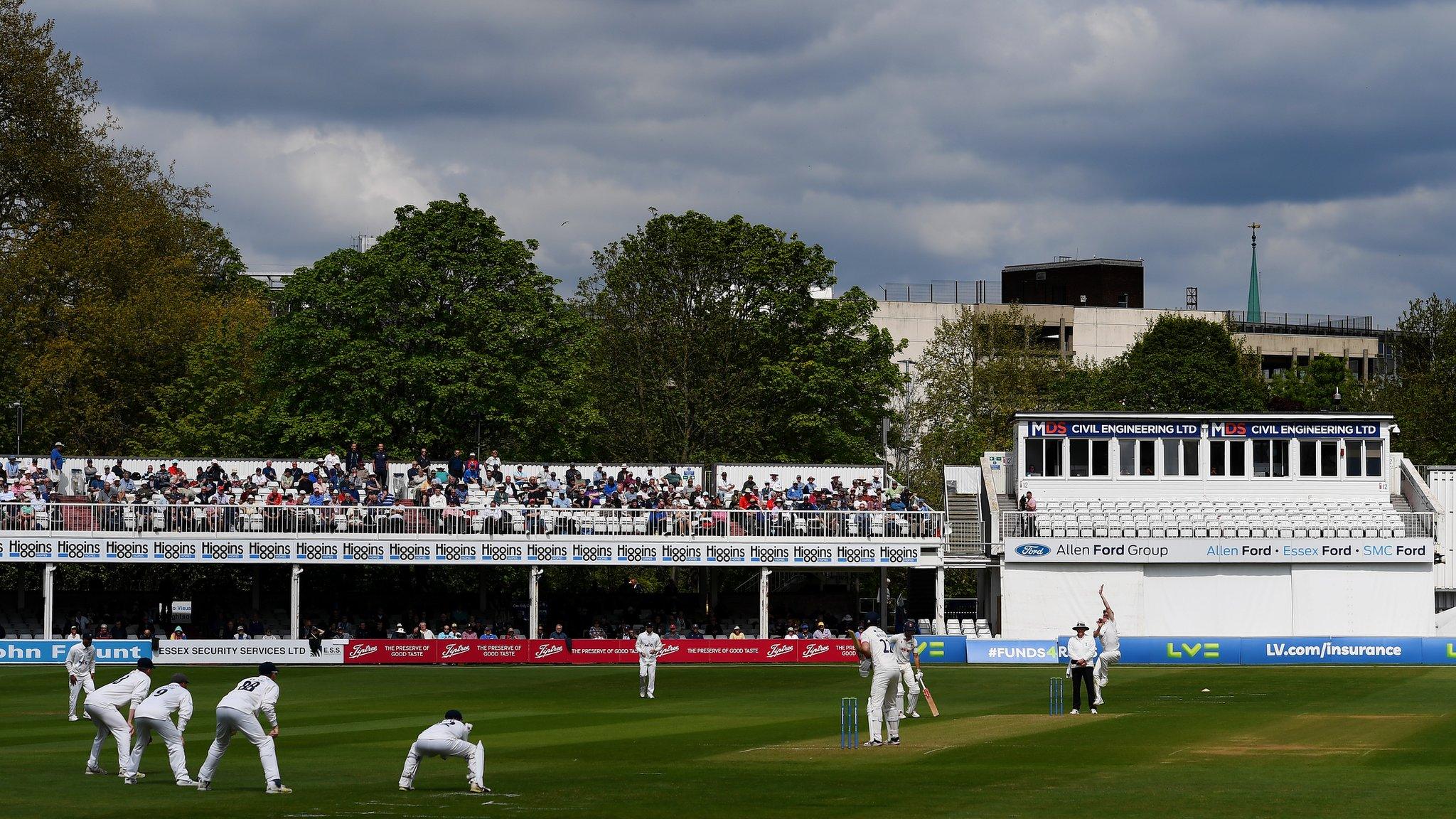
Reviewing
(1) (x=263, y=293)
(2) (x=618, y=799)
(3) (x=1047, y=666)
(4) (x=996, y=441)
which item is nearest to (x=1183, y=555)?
(3) (x=1047, y=666)

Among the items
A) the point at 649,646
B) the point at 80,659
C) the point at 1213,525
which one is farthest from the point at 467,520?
the point at 1213,525

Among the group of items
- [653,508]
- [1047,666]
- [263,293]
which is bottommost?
[1047,666]

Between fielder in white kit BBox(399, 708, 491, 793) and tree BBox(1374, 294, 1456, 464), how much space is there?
73.8 m

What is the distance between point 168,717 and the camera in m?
21.3

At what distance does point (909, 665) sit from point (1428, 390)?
6956 cm

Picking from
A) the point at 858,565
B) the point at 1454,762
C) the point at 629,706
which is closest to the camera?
the point at 1454,762

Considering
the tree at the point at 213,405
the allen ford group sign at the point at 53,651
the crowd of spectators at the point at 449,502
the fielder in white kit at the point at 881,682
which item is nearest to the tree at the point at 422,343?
the tree at the point at 213,405

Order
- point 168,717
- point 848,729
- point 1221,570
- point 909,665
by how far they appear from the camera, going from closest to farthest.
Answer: point 168,717, point 848,729, point 909,665, point 1221,570

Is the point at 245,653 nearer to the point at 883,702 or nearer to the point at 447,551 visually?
the point at 447,551

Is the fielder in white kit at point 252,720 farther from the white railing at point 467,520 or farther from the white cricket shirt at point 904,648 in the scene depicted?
the white railing at point 467,520

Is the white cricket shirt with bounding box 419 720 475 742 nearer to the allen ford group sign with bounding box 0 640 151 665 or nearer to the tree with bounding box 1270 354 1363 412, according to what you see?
the allen ford group sign with bounding box 0 640 151 665

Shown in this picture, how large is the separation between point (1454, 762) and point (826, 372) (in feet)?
162

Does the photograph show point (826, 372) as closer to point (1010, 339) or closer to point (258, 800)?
point (1010, 339)

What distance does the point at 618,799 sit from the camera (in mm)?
20016
